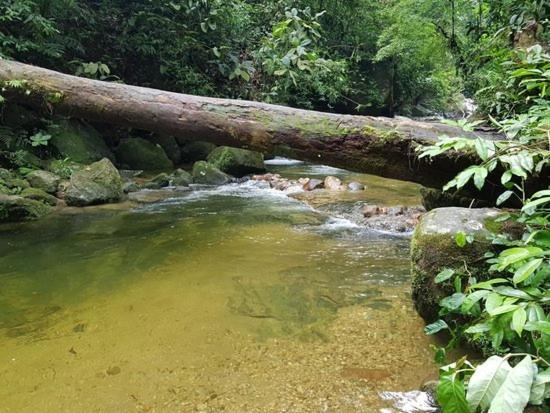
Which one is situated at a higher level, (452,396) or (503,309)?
(503,309)

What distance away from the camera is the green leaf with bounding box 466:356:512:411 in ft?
3.62

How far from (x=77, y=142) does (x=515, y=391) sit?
8.87 m

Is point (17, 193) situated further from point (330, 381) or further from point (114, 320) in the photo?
point (330, 381)

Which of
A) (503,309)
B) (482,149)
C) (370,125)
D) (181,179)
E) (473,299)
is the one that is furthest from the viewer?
(181,179)

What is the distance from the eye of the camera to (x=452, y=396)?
3.80 ft

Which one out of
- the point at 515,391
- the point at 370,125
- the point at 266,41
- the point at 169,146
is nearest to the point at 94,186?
the point at 266,41

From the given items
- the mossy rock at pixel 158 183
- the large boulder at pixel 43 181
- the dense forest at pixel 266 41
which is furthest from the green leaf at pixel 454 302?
the mossy rock at pixel 158 183

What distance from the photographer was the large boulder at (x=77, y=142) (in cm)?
823

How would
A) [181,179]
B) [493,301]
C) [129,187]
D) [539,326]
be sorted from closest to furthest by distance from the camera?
[539,326] < [493,301] < [129,187] < [181,179]

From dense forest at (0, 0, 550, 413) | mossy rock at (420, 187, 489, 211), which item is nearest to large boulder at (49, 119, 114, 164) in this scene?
dense forest at (0, 0, 550, 413)

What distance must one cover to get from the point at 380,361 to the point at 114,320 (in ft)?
5.46

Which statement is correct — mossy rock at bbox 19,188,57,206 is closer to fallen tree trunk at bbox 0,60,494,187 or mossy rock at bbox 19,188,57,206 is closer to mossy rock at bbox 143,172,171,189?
fallen tree trunk at bbox 0,60,494,187

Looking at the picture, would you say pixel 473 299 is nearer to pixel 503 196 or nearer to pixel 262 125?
pixel 503 196

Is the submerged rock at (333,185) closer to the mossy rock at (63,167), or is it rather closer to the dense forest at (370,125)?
the dense forest at (370,125)
